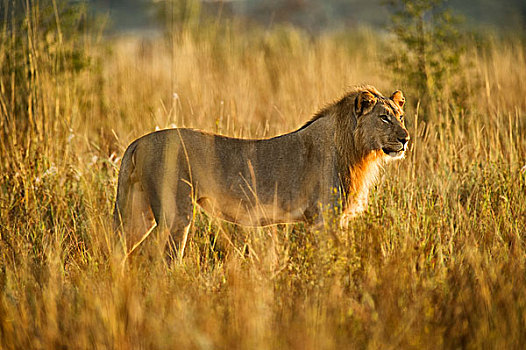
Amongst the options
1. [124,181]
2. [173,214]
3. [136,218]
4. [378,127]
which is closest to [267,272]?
[173,214]

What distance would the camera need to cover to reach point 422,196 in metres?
5.29

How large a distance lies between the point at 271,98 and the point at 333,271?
683cm

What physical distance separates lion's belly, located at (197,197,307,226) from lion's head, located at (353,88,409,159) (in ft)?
2.36

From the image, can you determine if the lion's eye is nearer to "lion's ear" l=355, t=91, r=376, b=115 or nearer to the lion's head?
the lion's head

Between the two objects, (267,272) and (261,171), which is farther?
(261,171)

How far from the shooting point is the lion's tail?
4594mm

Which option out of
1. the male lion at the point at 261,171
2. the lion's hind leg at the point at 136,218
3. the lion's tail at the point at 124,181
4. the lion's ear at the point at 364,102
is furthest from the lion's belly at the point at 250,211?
the lion's ear at the point at 364,102

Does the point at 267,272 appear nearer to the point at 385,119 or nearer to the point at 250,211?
the point at 250,211

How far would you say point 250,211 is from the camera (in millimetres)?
4656

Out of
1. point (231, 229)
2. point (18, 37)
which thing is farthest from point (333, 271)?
point (18, 37)

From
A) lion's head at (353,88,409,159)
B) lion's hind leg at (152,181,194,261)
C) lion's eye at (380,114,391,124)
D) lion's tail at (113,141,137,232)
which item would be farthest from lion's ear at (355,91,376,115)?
lion's tail at (113,141,137,232)

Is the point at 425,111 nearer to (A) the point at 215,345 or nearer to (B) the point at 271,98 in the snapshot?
(B) the point at 271,98

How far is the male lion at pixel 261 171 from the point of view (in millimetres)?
4484

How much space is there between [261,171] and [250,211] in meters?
0.33
